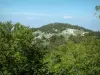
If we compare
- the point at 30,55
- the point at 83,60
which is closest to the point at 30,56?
the point at 30,55

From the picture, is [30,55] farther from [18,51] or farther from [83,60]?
[83,60]

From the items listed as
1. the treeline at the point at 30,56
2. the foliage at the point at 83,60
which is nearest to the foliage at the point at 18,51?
the treeline at the point at 30,56

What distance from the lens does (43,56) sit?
36.1m

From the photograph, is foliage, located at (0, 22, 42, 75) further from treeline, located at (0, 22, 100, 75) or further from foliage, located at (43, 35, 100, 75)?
foliage, located at (43, 35, 100, 75)

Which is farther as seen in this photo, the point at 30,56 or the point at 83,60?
the point at 83,60

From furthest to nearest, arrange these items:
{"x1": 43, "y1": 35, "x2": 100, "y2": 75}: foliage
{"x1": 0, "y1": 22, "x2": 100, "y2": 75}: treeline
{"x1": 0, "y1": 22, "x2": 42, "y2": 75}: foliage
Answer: {"x1": 43, "y1": 35, "x2": 100, "y2": 75}: foliage < {"x1": 0, "y1": 22, "x2": 100, "y2": 75}: treeline < {"x1": 0, "y1": 22, "x2": 42, "y2": 75}: foliage

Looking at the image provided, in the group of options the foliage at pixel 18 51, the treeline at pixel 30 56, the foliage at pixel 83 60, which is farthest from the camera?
the foliage at pixel 83 60

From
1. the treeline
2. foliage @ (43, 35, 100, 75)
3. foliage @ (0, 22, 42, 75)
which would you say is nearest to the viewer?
foliage @ (0, 22, 42, 75)

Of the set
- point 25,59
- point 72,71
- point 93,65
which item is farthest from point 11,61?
point 93,65

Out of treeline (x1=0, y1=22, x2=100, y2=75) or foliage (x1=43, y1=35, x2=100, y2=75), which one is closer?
treeline (x1=0, y1=22, x2=100, y2=75)

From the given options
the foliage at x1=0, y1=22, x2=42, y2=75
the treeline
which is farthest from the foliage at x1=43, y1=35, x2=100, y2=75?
the foliage at x1=0, y1=22, x2=42, y2=75

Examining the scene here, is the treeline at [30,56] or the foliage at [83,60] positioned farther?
the foliage at [83,60]

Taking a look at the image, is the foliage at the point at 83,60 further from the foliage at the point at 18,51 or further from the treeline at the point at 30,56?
the foliage at the point at 18,51

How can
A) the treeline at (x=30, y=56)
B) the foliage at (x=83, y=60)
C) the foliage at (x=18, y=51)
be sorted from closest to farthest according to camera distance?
the foliage at (x=18, y=51), the treeline at (x=30, y=56), the foliage at (x=83, y=60)
